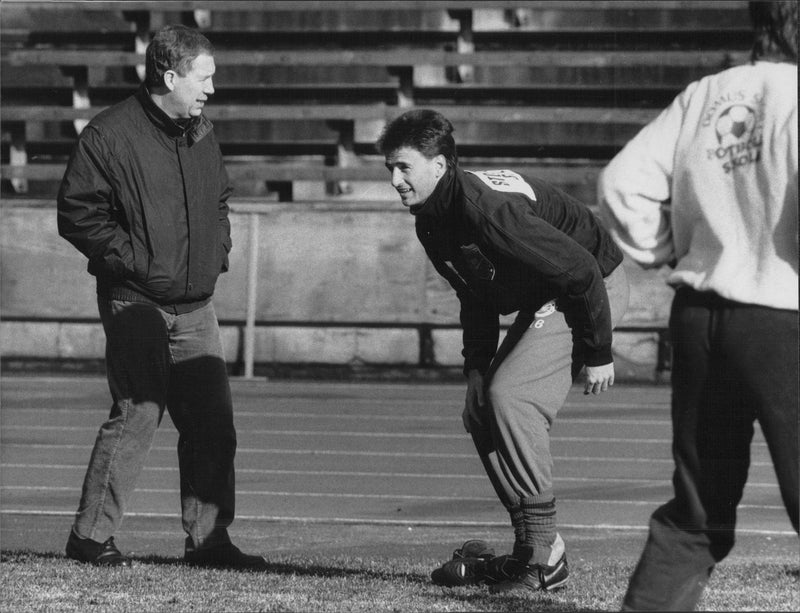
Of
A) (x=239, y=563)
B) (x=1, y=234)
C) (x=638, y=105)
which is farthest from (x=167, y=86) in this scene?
(x=638, y=105)

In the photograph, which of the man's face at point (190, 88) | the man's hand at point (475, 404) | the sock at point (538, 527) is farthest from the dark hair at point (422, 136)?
the sock at point (538, 527)

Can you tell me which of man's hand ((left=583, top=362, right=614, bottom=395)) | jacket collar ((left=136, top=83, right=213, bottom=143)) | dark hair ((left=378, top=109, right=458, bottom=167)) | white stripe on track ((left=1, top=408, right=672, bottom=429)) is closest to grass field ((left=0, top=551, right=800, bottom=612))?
man's hand ((left=583, top=362, right=614, bottom=395))

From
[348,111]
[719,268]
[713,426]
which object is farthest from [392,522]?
[348,111]

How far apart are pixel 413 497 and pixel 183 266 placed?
2.36 metres

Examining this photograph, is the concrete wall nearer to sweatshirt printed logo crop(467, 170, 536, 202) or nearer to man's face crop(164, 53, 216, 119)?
man's face crop(164, 53, 216, 119)

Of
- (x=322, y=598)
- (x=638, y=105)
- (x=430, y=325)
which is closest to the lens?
(x=322, y=598)

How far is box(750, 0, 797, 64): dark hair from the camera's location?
294 centimetres

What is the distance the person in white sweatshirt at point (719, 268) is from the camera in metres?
2.93

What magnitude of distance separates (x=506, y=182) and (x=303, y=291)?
9184 mm

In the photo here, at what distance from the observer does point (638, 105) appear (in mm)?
15125

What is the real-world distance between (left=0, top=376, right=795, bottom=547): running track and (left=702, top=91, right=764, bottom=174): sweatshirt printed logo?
10.6 feet

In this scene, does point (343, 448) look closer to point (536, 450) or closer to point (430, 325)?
point (536, 450)

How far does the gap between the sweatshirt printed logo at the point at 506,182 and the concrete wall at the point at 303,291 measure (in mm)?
8647

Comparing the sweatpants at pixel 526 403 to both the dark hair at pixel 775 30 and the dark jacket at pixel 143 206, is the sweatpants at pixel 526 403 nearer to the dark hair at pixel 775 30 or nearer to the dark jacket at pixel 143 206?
the dark jacket at pixel 143 206
